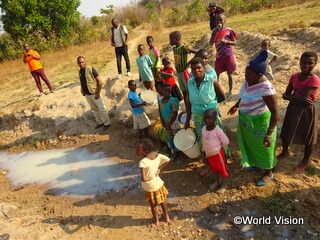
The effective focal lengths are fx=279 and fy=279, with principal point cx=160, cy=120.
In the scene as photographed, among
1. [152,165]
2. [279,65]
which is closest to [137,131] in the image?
[152,165]

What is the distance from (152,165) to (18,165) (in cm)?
380

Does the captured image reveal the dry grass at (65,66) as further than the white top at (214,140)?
Yes

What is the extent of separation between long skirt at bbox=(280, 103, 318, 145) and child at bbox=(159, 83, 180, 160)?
4.79 ft

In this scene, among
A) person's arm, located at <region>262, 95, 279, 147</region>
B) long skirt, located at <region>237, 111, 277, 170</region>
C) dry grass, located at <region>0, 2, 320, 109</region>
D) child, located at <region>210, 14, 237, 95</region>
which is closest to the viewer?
person's arm, located at <region>262, 95, 279, 147</region>

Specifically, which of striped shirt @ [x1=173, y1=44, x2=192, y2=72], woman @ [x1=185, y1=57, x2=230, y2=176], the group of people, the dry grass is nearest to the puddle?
the group of people

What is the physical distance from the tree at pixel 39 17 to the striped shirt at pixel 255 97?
55.6 ft

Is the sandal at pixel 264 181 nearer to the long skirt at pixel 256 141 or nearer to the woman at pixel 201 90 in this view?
the long skirt at pixel 256 141

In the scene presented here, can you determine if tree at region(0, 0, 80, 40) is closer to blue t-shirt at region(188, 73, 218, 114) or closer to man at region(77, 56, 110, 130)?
man at region(77, 56, 110, 130)

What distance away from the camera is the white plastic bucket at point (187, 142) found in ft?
12.1

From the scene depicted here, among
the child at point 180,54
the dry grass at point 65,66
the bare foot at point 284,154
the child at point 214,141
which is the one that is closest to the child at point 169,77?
the child at point 180,54

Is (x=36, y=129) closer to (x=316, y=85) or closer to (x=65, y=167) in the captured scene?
(x=65, y=167)

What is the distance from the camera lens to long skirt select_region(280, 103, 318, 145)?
3.16 m

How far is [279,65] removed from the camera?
6.63 m

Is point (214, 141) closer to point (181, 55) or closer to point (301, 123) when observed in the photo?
point (301, 123)
